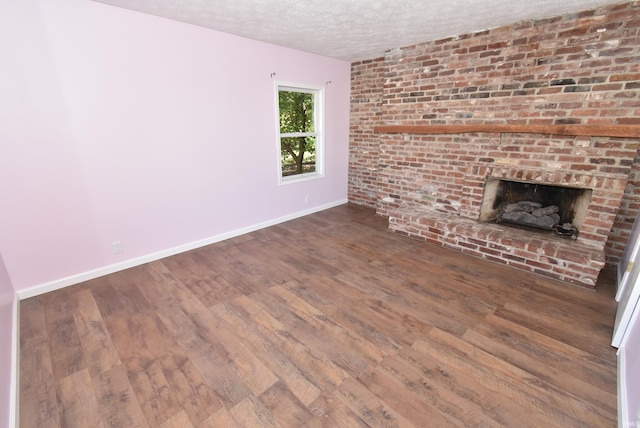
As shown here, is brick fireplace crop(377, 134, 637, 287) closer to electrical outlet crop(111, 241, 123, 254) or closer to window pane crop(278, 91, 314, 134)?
window pane crop(278, 91, 314, 134)

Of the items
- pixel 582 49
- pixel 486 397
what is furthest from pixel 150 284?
pixel 582 49

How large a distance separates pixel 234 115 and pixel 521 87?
2989mm

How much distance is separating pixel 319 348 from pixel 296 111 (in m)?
3.38

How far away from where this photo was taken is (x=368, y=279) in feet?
8.66

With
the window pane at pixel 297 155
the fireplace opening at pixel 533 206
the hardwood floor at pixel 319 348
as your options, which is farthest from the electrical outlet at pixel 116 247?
the fireplace opening at pixel 533 206

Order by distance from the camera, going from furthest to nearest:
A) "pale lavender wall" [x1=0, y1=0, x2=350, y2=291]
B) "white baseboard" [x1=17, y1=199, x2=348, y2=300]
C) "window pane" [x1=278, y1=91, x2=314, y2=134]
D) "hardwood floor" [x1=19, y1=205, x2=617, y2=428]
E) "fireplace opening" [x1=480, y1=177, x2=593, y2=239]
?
1. "window pane" [x1=278, y1=91, x2=314, y2=134]
2. "fireplace opening" [x1=480, y1=177, x2=593, y2=239]
3. "white baseboard" [x1=17, y1=199, x2=348, y2=300]
4. "pale lavender wall" [x1=0, y1=0, x2=350, y2=291]
5. "hardwood floor" [x1=19, y1=205, x2=617, y2=428]

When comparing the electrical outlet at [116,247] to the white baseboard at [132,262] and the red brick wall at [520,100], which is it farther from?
the red brick wall at [520,100]

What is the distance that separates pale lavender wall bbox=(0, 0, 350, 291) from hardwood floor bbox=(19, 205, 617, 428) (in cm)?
47

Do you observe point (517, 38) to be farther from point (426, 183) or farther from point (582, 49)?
point (426, 183)

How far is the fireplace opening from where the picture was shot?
296 centimetres

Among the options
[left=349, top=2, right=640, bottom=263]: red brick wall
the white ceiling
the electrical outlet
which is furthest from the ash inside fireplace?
the electrical outlet

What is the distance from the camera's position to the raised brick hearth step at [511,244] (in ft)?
8.21

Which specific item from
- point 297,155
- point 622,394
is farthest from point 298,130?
point 622,394

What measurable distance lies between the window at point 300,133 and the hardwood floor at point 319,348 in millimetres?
1894
